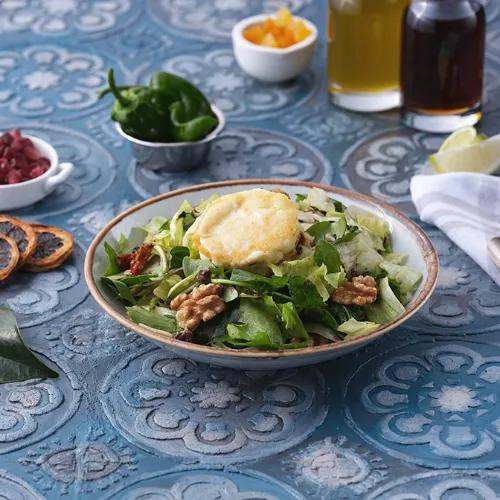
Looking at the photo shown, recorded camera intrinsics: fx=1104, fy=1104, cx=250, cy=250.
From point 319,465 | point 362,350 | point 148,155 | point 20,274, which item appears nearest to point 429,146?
point 148,155

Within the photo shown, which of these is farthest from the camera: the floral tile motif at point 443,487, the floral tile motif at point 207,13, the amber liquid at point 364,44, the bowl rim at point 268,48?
the floral tile motif at point 207,13

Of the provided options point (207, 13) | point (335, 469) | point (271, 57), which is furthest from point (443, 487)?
point (207, 13)

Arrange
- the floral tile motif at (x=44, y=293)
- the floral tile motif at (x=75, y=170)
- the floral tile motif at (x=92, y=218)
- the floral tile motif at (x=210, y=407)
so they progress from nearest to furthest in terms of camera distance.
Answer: the floral tile motif at (x=210, y=407) < the floral tile motif at (x=44, y=293) < the floral tile motif at (x=92, y=218) < the floral tile motif at (x=75, y=170)

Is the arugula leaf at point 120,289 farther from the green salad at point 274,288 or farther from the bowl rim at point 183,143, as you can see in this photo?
the bowl rim at point 183,143

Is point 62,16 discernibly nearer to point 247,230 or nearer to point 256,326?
point 247,230

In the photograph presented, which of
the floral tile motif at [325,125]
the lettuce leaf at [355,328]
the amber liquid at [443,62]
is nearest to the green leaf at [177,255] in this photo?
the lettuce leaf at [355,328]

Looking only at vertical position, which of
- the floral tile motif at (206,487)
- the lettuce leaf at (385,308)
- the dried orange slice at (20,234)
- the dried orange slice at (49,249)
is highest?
the lettuce leaf at (385,308)

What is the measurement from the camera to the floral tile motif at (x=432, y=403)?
1800mm

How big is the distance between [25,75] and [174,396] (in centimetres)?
164

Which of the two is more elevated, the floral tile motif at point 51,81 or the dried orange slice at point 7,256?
the dried orange slice at point 7,256

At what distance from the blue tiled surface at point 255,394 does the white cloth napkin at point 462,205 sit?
42 mm

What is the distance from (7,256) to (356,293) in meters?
0.80

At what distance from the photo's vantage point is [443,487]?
1721 mm

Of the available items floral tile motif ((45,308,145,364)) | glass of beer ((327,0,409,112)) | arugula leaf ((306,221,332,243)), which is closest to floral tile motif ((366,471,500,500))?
arugula leaf ((306,221,332,243))
